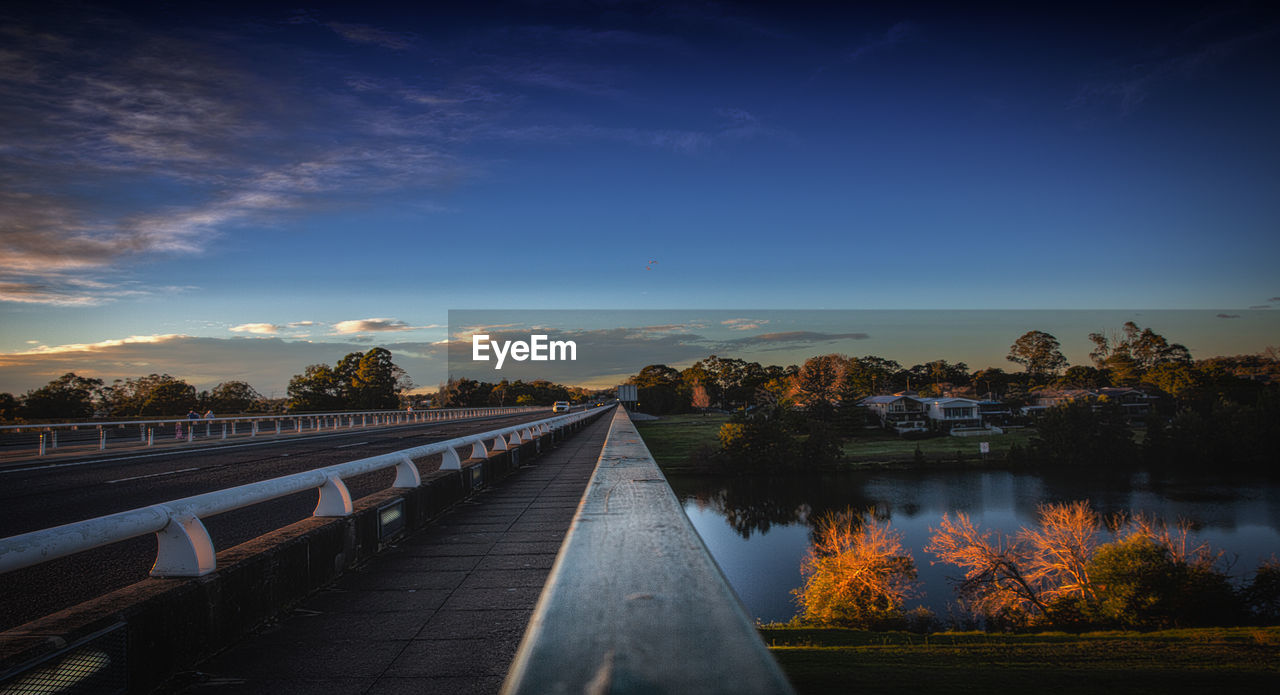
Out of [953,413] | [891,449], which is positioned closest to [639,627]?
[891,449]

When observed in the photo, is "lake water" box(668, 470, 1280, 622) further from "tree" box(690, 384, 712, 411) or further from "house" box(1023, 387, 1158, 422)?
"tree" box(690, 384, 712, 411)

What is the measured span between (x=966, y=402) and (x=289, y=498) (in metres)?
120

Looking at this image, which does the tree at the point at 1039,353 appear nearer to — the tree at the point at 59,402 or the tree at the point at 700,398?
the tree at the point at 700,398

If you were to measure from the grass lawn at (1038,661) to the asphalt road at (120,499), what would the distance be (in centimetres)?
2100

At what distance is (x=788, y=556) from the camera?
53625mm

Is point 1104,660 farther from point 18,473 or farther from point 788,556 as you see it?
point 18,473

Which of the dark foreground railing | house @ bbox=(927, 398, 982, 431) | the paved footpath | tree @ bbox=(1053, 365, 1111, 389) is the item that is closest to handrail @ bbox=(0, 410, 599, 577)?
the paved footpath

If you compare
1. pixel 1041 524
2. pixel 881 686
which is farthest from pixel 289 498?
pixel 1041 524

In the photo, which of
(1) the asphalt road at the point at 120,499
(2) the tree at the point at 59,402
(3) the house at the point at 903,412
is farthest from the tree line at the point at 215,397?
(3) the house at the point at 903,412

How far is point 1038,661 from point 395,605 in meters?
38.0

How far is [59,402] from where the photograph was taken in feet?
185

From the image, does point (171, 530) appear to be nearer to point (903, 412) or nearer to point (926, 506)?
point (926, 506)

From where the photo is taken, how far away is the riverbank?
84.1 m

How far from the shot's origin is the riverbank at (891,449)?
84.1 metres
